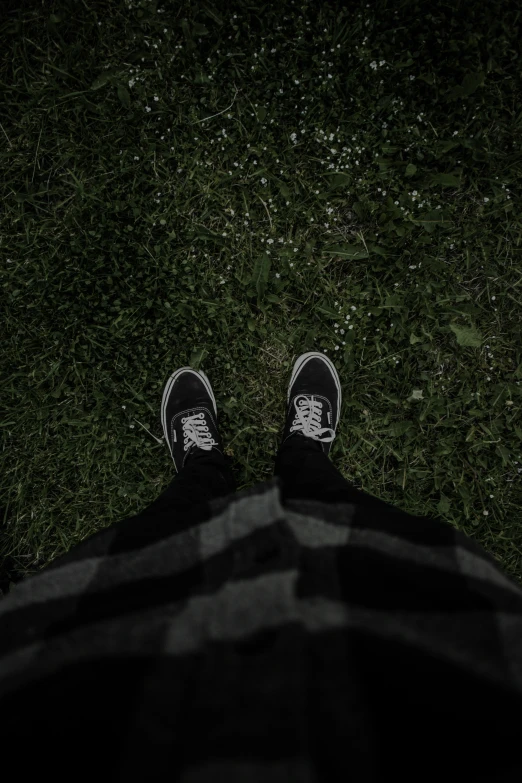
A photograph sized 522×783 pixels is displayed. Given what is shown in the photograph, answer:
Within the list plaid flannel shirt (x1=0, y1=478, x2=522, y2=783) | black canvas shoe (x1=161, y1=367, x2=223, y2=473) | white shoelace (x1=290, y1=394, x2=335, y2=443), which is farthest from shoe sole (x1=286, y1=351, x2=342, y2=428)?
plaid flannel shirt (x1=0, y1=478, x2=522, y2=783)

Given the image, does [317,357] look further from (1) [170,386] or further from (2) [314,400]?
(1) [170,386]

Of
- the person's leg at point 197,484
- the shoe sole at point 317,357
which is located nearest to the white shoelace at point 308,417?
the shoe sole at point 317,357

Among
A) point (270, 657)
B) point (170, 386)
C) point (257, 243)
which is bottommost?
point (170, 386)

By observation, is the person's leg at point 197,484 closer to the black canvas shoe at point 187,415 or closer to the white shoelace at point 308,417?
the black canvas shoe at point 187,415

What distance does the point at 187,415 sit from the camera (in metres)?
2.48

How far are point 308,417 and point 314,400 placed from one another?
0.10 m

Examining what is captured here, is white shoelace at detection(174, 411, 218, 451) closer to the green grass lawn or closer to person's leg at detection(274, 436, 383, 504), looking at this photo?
the green grass lawn

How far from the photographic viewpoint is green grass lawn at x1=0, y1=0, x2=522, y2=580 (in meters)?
2.40

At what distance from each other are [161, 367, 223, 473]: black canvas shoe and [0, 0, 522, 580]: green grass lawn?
88 millimetres

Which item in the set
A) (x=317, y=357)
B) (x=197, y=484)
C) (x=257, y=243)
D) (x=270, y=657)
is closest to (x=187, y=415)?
(x=197, y=484)

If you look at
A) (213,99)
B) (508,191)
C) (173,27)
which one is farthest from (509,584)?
(173,27)

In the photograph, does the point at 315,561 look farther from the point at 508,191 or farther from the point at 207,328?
the point at 508,191

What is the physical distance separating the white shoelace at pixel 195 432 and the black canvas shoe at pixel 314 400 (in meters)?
0.46

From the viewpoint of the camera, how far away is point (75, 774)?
0.97 m
